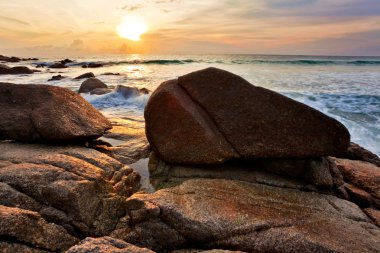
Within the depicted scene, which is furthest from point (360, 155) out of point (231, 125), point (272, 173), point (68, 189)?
point (68, 189)

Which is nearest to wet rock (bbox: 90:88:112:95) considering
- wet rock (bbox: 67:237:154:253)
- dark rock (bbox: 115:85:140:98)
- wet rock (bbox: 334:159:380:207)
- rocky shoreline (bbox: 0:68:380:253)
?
dark rock (bbox: 115:85:140:98)

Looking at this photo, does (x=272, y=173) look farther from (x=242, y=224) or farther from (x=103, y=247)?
(x=103, y=247)

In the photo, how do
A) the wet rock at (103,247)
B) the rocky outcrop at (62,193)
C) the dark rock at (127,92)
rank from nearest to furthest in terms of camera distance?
the wet rock at (103,247) → the rocky outcrop at (62,193) → the dark rock at (127,92)

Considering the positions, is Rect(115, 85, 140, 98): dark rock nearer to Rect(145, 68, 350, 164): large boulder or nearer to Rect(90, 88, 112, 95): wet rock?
Rect(90, 88, 112, 95): wet rock

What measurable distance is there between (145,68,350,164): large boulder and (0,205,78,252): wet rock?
2067 mm

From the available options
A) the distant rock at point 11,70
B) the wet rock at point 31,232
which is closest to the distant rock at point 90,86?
the wet rock at point 31,232

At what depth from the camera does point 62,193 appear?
3.19 meters

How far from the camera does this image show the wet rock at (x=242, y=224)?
9.47ft

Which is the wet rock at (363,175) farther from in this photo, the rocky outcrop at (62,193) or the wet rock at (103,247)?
→ the wet rock at (103,247)

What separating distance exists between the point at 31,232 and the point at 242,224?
187 cm

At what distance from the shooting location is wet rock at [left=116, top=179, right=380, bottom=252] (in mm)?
2887

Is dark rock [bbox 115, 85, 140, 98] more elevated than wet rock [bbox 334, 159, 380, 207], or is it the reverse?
dark rock [bbox 115, 85, 140, 98]

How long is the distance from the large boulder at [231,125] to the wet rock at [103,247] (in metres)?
2.21

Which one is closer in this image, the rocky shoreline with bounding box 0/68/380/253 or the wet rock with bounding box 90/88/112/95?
the rocky shoreline with bounding box 0/68/380/253
